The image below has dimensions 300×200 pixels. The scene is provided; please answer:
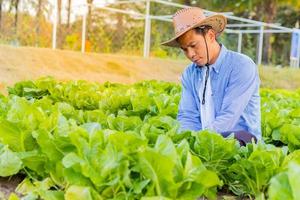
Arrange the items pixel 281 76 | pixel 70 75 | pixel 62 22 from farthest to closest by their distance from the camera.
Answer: pixel 281 76, pixel 62 22, pixel 70 75

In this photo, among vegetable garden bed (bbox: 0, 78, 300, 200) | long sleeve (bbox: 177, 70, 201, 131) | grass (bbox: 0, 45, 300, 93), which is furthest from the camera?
grass (bbox: 0, 45, 300, 93)

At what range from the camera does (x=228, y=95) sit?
381 centimetres

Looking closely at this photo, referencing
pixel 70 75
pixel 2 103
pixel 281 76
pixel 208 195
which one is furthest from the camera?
pixel 281 76

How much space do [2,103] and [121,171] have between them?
195 centimetres

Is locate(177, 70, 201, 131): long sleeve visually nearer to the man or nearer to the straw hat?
the man

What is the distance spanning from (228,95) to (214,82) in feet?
0.50

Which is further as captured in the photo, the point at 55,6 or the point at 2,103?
the point at 55,6

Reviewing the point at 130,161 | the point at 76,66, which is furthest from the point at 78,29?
the point at 130,161

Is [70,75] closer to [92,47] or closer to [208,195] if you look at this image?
[92,47]

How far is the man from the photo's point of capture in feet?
12.2

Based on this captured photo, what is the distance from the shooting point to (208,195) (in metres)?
2.40

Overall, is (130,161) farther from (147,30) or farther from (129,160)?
(147,30)

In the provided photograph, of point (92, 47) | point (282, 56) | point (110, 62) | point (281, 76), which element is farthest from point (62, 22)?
point (282, 56)

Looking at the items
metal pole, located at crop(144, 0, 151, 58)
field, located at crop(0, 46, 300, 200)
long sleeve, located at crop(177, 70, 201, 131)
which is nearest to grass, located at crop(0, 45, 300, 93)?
metal pole, located at crop(144, 0, 151, 58)
